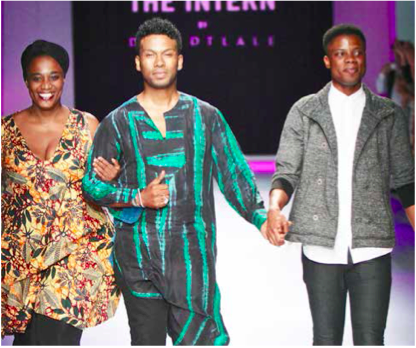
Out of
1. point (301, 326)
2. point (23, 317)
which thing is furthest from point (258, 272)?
point (23, 317)

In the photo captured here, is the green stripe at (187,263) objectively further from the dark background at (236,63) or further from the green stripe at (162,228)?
the dark background at (236,63)

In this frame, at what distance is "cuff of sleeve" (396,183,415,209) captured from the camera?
3627 mm

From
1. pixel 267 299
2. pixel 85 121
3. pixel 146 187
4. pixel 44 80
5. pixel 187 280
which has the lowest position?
pixel 267 299

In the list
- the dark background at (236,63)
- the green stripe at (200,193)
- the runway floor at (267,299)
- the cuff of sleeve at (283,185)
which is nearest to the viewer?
the green stripe at (200,193)

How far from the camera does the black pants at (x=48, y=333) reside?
376cm

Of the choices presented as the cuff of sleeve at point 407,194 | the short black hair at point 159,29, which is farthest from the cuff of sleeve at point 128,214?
the cuff of sleeve at point 407,194

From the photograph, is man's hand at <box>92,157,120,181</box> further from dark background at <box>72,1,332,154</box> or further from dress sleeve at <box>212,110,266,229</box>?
dark background at <box>72,1,332,154</box>

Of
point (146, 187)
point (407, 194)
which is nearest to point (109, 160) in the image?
point (146, 187)

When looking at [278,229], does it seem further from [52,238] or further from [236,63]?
[236,63]

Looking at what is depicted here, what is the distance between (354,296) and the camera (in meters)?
3.54

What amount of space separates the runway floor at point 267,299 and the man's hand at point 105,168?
0.75 meters

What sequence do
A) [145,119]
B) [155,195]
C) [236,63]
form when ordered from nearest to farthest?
[155,195], [145,119], [236,63]

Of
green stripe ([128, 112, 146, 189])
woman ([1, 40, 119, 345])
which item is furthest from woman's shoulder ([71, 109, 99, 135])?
green stripe ([128, 112, 146, 189])

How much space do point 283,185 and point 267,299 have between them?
92.6 inches
